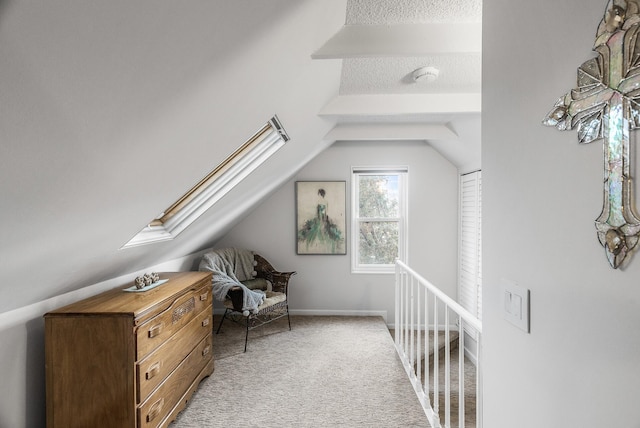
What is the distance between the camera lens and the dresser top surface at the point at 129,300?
5.48 feet

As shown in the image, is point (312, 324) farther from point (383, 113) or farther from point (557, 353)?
point (557, 353)

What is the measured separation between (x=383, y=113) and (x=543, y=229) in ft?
6.56

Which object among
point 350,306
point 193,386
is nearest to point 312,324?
point 350,306

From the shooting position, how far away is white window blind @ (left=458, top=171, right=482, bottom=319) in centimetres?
354

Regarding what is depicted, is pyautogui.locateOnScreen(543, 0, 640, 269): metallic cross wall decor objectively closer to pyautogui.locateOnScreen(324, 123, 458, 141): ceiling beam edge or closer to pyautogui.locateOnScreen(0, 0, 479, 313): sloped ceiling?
pyautogui.locateOnScreen(0, 0, 479, 313): sloped ceiling

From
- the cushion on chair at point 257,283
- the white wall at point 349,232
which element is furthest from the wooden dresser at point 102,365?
the white wall at point 349,232

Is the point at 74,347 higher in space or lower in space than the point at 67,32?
lower

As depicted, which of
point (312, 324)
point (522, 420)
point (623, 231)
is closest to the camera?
point (623, 231)

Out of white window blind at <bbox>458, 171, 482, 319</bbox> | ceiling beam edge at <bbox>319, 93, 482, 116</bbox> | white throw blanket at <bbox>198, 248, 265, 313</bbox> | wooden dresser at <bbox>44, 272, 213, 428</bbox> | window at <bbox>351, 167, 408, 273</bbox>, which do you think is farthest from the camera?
window at <bbox>351, 167, 408, 273</bbox>

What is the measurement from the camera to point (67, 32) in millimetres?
653

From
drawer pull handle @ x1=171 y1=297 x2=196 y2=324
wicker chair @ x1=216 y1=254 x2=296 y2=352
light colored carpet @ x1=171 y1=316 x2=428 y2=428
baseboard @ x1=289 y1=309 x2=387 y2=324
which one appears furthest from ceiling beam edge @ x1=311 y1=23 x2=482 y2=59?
baseboard @ x1=289 y1=309 x2=387 y2=324

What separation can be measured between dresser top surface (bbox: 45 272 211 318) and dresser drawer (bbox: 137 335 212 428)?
1.56 ft

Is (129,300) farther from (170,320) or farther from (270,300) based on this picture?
(270,300)

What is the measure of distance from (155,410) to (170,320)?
47 cm
